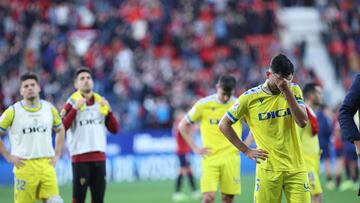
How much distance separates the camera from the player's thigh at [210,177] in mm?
12406

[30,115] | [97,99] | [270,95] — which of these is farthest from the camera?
[97,99]

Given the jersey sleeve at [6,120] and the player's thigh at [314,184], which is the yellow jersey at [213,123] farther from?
the jersey sleeve at [6,120]

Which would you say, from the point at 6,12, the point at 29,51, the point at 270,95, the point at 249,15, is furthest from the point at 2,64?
the point at 270,95

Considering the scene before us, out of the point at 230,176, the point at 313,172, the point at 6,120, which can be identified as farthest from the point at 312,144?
the point at 6,120

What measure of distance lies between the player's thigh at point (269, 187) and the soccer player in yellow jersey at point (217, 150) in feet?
10.4

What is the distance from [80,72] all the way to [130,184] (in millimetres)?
11220

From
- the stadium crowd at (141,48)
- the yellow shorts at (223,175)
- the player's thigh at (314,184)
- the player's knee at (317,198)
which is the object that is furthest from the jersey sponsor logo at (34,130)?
the stadium crowd at (141,48)

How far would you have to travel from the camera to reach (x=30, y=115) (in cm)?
1155

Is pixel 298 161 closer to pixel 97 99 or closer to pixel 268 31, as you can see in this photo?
pixel 97 99

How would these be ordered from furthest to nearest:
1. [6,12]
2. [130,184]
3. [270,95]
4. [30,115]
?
[6,12]
[130,184]
[30,115]
[270,95]

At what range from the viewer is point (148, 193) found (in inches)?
776

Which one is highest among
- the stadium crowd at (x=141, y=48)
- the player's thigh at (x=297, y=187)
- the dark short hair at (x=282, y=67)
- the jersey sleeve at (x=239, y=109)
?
the stadium crowd at (x=141, y=48)

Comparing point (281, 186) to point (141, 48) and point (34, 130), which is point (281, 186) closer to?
point (34, 130)

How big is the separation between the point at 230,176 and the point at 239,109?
3.35 meters
